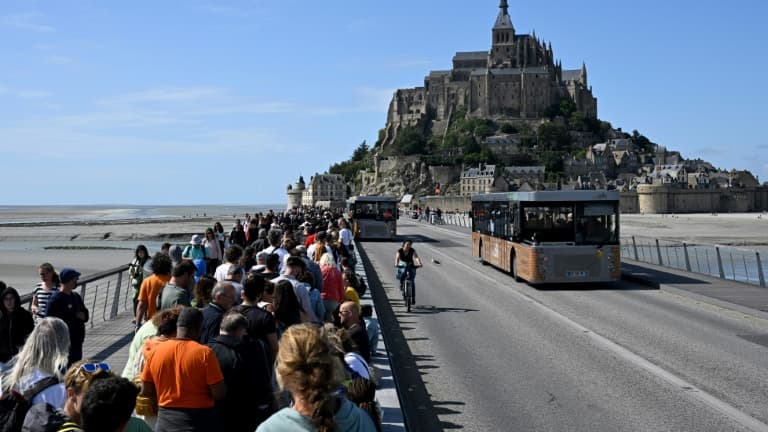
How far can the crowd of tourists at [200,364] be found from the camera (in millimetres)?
3357

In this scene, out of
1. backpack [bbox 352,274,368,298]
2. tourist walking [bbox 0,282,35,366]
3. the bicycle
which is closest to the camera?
tourist walking [bbox 0,282,35,366]

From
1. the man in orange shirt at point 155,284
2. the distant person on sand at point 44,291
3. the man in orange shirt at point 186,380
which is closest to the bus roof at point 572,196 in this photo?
the man in orange shirt at point 155,284

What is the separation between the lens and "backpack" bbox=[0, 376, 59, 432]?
404 centimetres

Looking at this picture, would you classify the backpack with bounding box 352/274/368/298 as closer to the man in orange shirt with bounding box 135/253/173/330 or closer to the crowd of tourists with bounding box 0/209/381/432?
the crowd of tourists with bounding box 0/209/381/432

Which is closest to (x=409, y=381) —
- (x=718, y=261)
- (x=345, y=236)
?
(x=345, y=236)

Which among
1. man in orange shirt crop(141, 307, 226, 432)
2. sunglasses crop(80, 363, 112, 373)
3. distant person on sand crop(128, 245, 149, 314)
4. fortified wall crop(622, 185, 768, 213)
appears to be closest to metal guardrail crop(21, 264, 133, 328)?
distant person on sand crop(128, 245, 149, 314)

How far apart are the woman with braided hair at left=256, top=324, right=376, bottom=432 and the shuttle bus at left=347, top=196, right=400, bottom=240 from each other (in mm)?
39106

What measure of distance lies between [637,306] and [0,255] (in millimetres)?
36667

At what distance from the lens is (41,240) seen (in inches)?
2430

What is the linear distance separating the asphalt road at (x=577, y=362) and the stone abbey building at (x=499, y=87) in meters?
152

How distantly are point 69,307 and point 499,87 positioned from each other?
165 metres

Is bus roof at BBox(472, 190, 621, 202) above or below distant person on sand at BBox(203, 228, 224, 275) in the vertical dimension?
above

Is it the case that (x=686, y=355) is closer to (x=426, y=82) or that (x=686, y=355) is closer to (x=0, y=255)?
(x=0, y=255)

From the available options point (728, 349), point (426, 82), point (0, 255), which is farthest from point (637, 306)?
point (426, 82)
